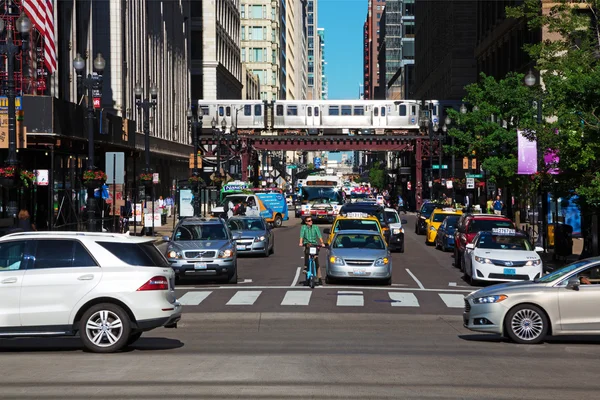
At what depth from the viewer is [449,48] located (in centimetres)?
10062

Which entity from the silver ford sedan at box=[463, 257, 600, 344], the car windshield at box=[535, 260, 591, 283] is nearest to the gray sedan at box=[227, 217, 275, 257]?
the silver ford sedan at box=[463, 257, 600, 344]

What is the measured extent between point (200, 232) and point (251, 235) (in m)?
8.78

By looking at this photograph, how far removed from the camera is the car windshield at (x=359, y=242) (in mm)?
26453

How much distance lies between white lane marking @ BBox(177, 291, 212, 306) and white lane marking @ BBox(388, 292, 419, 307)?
14.4ft

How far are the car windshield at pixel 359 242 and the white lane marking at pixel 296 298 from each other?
93.9 inches

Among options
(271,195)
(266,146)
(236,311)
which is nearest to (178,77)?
(266,146)

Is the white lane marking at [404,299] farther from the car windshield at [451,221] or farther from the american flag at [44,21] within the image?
the american flag at [44,21]

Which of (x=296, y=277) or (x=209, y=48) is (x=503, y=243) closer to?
(x=296, y=277)

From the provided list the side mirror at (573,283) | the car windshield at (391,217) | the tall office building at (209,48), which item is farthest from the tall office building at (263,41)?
the side mirror at (573,283)

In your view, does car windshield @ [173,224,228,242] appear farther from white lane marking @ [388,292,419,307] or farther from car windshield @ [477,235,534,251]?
car windshield @ [477,235,534,251]

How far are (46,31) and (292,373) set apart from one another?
31.4 metres

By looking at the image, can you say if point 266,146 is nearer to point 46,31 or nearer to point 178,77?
point 178,77

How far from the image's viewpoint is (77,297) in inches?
537

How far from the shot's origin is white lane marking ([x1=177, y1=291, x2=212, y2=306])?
2217 cm
